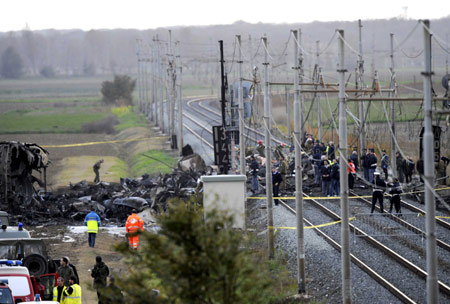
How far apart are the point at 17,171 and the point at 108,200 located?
439cm

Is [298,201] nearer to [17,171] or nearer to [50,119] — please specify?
[17,171]

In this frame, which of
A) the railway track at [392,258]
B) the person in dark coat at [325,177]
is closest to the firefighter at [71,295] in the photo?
the railway track at [392,258]

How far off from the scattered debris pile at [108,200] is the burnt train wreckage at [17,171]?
9.1 inches

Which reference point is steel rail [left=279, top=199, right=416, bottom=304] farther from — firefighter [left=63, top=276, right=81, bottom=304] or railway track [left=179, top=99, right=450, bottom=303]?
firefighter [left=63, top=276, right=81, bottom=304]

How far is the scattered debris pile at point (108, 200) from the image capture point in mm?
34656

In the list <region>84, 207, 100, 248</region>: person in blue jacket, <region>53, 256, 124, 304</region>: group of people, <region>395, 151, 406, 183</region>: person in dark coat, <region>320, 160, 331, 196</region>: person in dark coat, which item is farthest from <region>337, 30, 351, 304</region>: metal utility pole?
<region>395, 151, 406, 183</region>: person in dark coat

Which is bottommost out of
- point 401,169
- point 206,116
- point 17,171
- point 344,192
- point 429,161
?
point 206,116

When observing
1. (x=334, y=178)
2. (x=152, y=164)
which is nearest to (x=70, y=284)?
(x=334, y=178)

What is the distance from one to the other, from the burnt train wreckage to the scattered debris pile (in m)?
0.23

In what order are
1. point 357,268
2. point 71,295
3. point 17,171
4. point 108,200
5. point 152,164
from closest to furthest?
point 71,295
point 357,268
point 17,171
point 108,200
point 152,164

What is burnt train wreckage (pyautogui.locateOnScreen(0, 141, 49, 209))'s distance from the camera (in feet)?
112

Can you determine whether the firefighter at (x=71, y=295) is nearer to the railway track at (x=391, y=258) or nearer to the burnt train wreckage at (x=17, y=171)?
the railway track at (x=391, y=258)

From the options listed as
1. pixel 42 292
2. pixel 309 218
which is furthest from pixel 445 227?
pixel 42 292

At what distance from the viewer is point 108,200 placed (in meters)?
37.0
